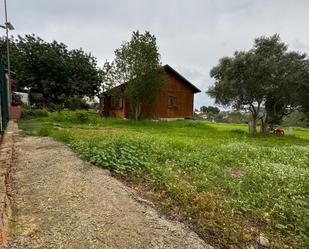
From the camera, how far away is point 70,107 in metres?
25.2

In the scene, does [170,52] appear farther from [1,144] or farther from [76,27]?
[1,144]

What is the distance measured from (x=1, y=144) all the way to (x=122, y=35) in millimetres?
13946

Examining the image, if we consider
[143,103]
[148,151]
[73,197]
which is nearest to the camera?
[73,197]

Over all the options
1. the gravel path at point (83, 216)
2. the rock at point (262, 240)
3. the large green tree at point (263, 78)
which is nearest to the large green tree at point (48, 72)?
the large green tree at point (263, 78)

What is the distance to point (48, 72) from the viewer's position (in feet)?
87.2

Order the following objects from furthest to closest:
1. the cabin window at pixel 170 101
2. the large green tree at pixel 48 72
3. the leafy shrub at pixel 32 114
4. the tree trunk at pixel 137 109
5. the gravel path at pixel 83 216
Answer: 1. the large green tree at pixel 48 72
2. the cabin window at pixel 170 101
3. the tree trunk at pixel 137 109
4. the leafy shrub at pixel 32 114
5. the gravel path at pixel 83 216

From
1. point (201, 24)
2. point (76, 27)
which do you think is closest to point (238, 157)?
point (201, 24)

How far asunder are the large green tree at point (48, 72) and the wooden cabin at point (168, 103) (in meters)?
3.85

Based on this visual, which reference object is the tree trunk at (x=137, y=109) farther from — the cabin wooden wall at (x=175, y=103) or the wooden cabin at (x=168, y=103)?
the cabin wooden wall at (x=175, y=103)

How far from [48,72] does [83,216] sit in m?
26.6

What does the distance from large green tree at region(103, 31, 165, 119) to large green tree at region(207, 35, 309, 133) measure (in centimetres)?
422

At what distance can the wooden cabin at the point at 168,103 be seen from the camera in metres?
21.5

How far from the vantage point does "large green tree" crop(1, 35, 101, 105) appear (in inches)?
1037

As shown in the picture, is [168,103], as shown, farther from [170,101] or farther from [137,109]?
[137,109]
